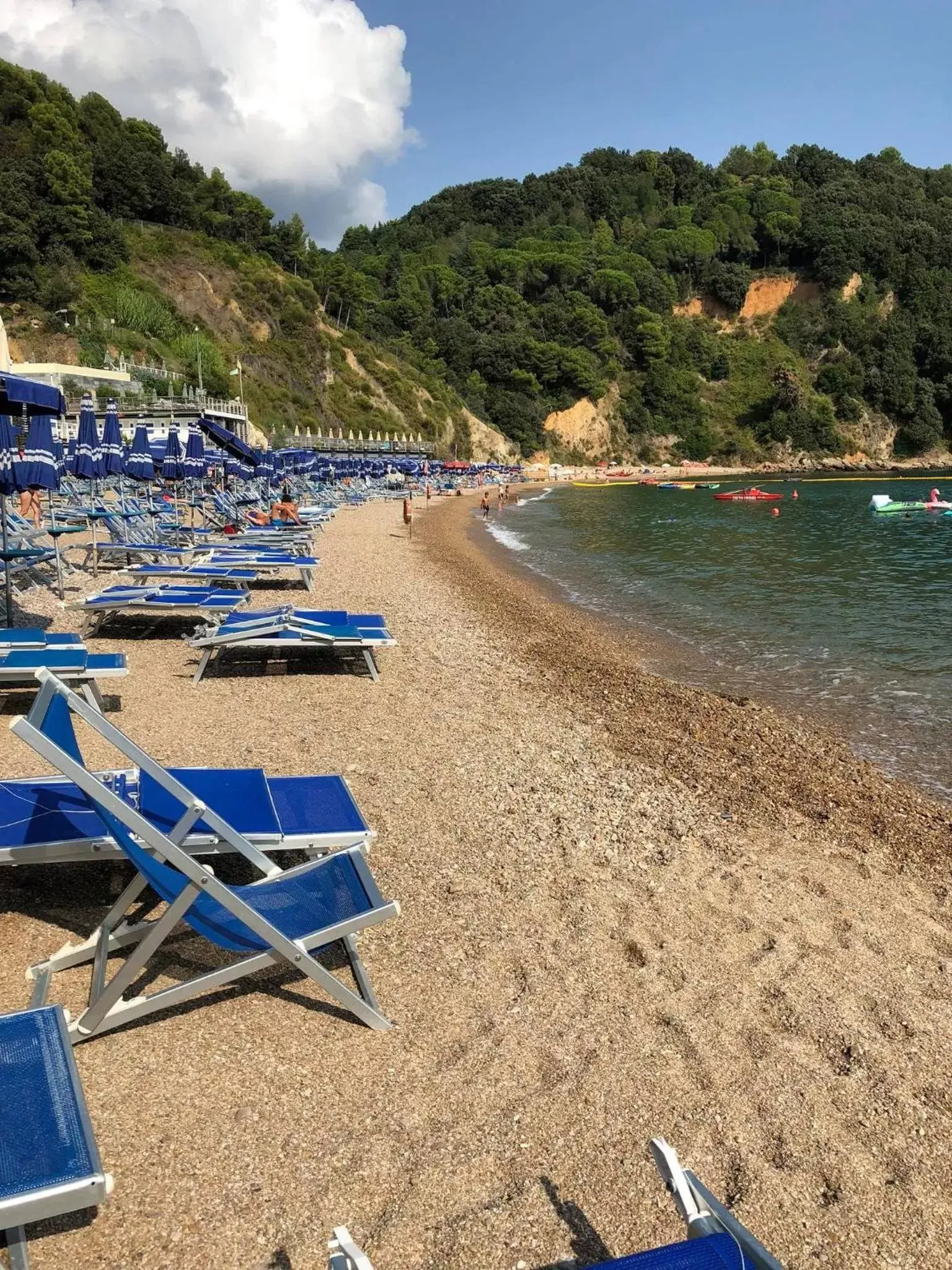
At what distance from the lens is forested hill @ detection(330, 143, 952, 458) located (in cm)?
9231

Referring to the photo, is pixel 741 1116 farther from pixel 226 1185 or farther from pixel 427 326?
pixel 427 326

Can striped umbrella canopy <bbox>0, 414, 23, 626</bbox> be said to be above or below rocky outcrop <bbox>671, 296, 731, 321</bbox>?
below

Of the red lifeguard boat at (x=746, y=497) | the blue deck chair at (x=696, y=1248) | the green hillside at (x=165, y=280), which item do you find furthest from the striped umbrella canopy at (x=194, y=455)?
the red lifeguard boat at (x=746, y=497)

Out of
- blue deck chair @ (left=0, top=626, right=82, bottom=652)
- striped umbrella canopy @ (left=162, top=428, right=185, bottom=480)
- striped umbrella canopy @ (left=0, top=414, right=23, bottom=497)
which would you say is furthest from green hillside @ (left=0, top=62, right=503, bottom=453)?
blue deck chair @ (left=0, top=626, right=82, bottom=652)

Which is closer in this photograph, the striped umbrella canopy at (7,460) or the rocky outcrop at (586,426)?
the striped umbrella canopy at (7,460)

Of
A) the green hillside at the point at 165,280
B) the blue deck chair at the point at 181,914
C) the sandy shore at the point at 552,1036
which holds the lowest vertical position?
the sandy shore at the point at 552,1036

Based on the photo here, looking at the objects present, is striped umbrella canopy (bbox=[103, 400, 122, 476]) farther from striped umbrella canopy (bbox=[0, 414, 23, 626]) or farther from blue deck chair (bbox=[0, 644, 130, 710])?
blue deck chair (bbox=[0, 644, 130, 710])

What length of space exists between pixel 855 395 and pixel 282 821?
388 feet

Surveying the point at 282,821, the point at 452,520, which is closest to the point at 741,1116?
the point at 282,821

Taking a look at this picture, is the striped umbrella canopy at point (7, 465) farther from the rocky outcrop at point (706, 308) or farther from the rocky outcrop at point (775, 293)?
the rocky outcrop at point (775, 293)

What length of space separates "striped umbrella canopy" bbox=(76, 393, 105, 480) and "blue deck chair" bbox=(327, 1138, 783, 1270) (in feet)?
43.9

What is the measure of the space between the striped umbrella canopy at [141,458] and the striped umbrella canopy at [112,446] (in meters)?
0.88

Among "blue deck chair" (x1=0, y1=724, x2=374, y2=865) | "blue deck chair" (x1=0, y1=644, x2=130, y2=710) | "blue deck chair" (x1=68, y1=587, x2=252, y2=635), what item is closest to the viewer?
"blue deck chair" (x1=0, y1=724, x2=374, y2=865)

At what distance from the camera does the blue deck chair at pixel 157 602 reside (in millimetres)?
9125
